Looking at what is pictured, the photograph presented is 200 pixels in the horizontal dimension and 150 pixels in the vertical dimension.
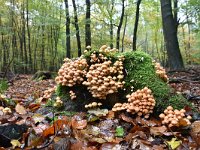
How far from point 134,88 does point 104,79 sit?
46 cm

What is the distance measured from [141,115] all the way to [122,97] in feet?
1.48

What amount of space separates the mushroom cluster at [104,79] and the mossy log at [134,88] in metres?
0.11

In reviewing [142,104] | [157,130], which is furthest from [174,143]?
[142,104]

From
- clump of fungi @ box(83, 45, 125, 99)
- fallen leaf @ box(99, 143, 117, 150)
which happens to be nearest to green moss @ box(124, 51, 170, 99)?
clump of fungi @ box(83, 45, 125, 99)

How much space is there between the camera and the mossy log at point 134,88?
10.5ft

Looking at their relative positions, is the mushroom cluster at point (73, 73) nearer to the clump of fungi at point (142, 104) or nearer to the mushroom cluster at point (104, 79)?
the mushroom cluster at point (104, 79)

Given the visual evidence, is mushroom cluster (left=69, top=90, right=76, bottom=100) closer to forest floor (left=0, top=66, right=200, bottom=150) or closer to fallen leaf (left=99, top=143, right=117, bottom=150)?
forest floor (left=0, top=66, right=200, bottom=150)

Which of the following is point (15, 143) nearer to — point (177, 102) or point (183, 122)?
point (183, 122)

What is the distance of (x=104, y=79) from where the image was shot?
10.2 feet

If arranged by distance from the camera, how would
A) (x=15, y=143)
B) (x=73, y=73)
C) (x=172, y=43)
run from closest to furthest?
(x=15, y=143)
(x=73, y=73)
(x=172, y=43)

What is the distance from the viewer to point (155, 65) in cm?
367

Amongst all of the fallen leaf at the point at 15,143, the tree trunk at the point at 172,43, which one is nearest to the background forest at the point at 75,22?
the tree trunk at the point at 172,43

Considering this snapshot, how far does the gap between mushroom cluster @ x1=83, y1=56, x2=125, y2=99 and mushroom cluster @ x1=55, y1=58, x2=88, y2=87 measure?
0.12 meters

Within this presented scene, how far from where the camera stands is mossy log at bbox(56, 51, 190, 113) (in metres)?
3.19
